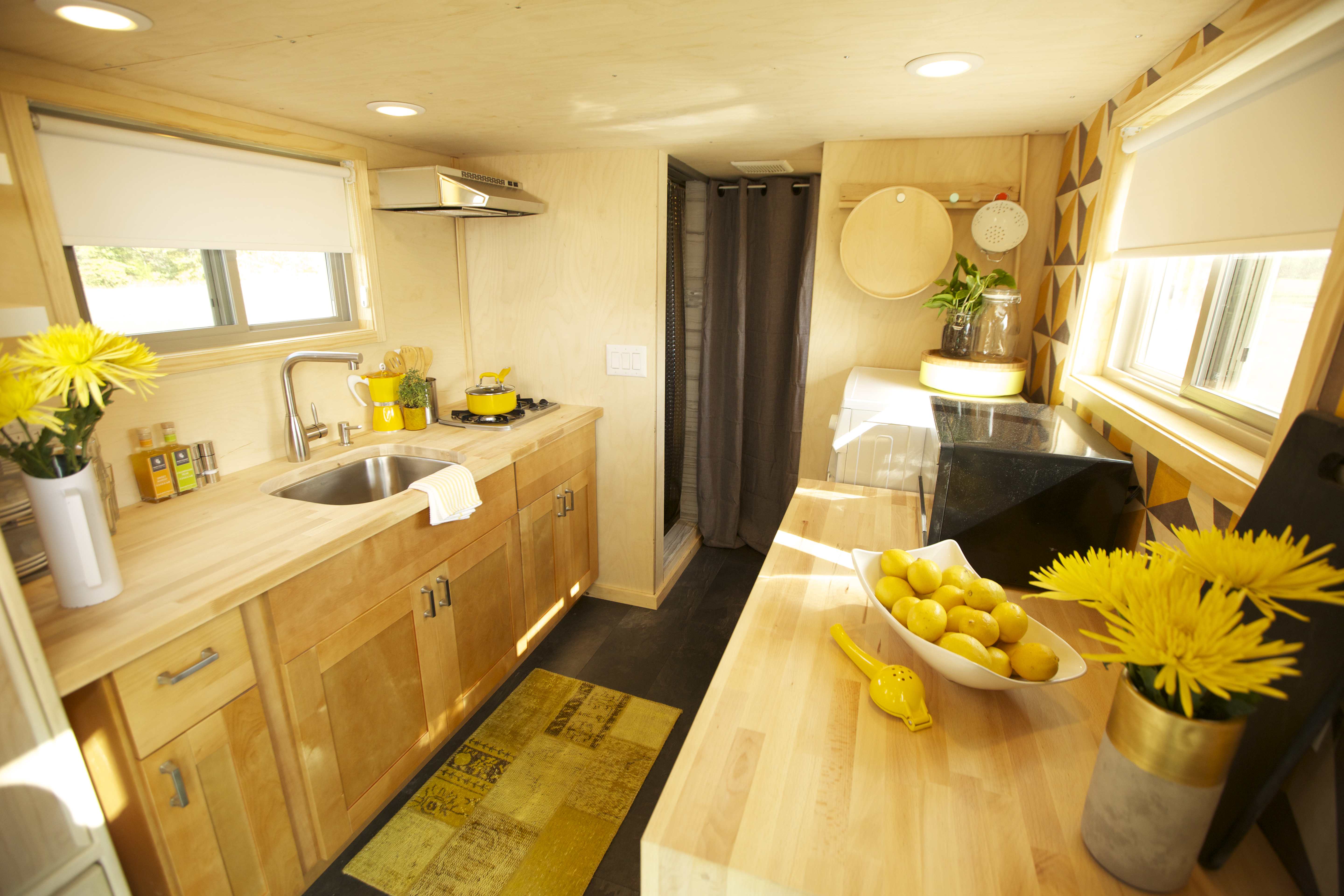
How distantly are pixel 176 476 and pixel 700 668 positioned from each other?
1.88 m

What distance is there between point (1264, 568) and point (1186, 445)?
0.55m

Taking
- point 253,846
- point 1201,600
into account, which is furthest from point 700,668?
point 1201,600

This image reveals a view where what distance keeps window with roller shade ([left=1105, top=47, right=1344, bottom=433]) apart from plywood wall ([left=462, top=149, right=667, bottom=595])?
1.68m

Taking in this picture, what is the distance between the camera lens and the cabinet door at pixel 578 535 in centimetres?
254

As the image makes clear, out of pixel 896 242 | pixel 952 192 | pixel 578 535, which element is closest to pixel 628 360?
pixel 578 535

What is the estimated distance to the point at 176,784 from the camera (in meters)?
1.13

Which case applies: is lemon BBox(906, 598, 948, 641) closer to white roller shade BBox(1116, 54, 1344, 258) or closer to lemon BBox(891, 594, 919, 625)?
lemon BBox(891, 594, 919, 625)

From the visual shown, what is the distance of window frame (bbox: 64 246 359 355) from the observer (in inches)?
63.2

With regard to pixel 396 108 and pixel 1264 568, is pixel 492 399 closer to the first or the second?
pixel 396 108

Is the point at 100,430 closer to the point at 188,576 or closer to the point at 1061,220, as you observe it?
the point at 188,576

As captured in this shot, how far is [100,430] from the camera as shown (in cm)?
149

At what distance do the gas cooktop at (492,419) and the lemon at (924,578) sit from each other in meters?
1.65

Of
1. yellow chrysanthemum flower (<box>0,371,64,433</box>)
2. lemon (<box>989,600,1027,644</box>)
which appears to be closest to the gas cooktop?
yellow chrysanthemum flower (<box>0,371,64,433</box>)

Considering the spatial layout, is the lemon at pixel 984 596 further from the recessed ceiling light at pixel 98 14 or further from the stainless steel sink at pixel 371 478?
the recessed ceiling light at pixel 98 14
